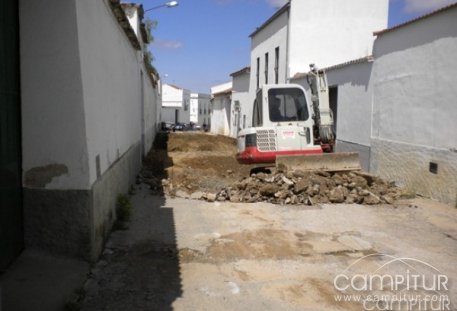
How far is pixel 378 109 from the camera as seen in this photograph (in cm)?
1295

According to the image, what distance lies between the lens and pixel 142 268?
17.3 feet

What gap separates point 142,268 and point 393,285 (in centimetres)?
280

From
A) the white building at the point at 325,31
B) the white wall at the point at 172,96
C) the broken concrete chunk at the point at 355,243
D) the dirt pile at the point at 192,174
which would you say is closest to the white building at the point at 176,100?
the white wall at the point at 172,96

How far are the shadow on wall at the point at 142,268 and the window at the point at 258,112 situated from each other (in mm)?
4113

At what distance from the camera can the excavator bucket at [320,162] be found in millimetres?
10430

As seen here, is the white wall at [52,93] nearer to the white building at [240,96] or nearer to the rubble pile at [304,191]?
the rubble pile at [304,191]

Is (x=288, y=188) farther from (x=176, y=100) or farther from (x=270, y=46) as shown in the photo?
(x=176, y=100)

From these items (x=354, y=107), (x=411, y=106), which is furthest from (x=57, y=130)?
(x=354, y=107)

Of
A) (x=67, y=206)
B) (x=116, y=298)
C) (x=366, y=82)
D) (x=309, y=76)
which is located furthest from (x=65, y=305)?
(x=366, y=82)

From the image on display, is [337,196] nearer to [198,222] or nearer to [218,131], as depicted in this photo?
[198,222]

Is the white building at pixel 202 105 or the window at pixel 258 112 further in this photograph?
the white building at pixel 202 105

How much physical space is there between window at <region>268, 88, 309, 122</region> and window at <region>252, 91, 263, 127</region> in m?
0.37

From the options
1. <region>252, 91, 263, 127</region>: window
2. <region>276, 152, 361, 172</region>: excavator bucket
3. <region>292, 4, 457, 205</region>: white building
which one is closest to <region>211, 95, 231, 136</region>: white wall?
<region>292, 4, 457, 205</region>: white building

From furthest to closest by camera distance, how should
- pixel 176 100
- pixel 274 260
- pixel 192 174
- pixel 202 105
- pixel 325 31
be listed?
pixel 202 105 → pixel 176 100 → pixel 325 31 → pixel 192 174 → pixel 274 260
